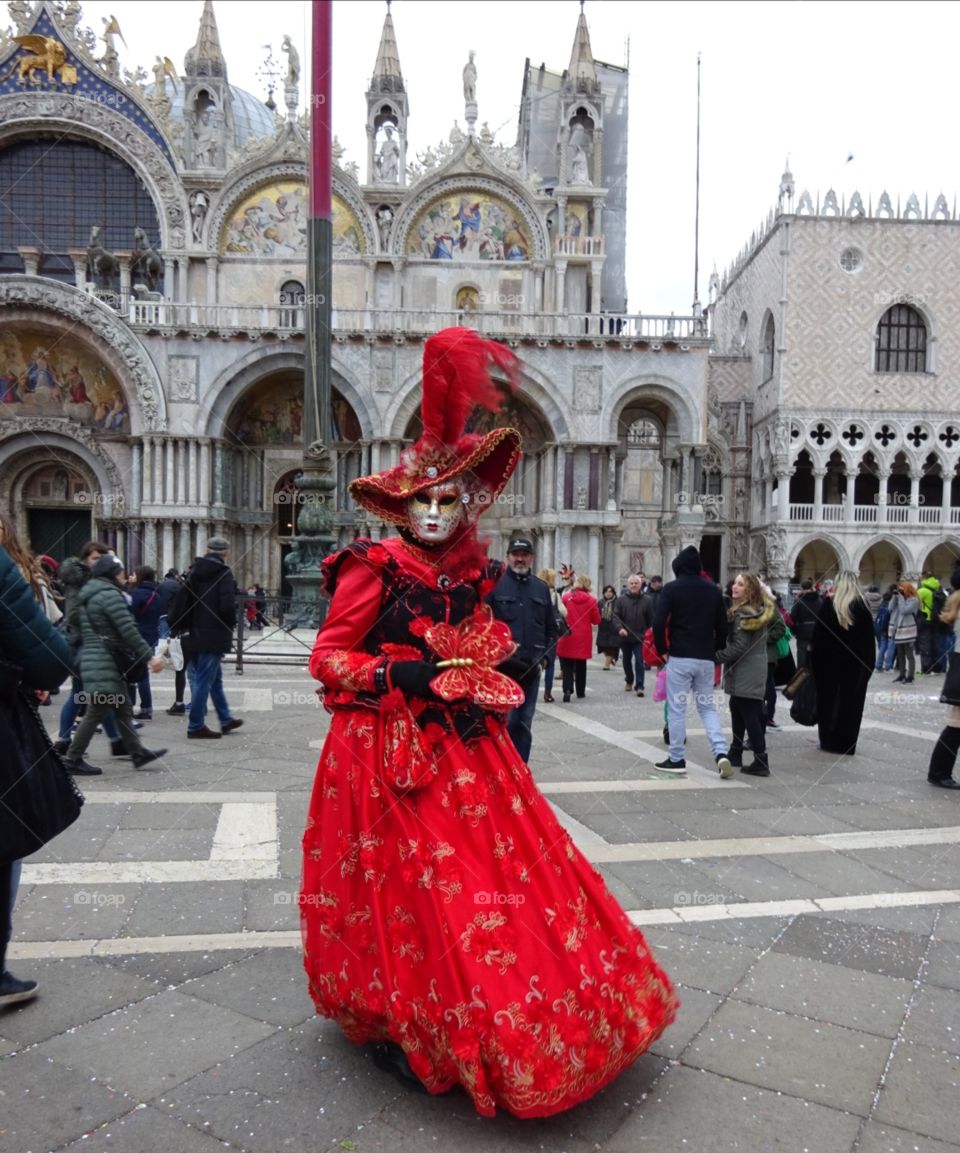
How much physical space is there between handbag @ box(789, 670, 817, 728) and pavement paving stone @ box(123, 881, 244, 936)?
5216 mm

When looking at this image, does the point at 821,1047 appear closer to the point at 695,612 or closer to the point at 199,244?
the point at 695,612

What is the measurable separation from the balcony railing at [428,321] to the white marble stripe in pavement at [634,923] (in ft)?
65.6

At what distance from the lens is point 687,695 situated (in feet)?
21.1

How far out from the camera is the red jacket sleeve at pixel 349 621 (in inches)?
Answer: 98.0

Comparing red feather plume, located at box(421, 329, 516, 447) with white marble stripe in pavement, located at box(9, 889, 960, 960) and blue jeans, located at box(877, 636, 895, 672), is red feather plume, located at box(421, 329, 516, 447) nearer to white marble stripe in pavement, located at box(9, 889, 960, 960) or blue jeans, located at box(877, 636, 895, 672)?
white marble stripe in pavement, located at box(9, 889, 960, 960)

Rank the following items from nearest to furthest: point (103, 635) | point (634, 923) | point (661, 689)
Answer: point (634, 923) < point (103, 635) < point (661, 689)

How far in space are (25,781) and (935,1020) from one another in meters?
3.09

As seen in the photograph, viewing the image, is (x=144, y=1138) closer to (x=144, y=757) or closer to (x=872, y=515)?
(x=144, y=757)

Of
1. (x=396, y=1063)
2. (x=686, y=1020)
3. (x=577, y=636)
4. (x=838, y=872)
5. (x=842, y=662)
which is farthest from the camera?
(x=577, y=636)

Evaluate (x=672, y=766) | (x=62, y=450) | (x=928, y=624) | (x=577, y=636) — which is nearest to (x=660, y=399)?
(x=928, y=624)

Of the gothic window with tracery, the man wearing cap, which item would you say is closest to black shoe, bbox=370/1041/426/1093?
the man wearing cap

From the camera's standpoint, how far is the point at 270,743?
7.20 meters

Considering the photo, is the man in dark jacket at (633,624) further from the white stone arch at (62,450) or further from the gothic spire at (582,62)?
the gothic spire at (582,62)

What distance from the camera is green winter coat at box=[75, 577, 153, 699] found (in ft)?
20.1
